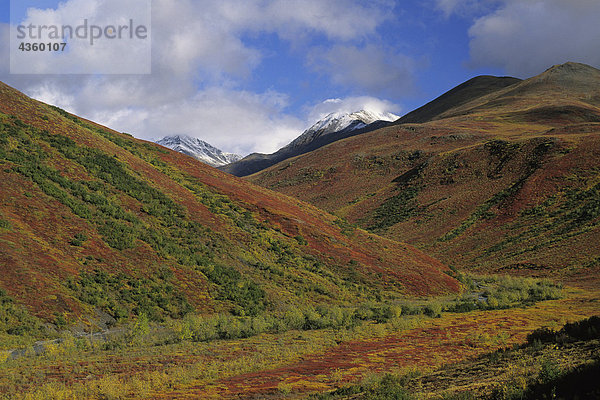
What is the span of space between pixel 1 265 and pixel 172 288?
707 cm

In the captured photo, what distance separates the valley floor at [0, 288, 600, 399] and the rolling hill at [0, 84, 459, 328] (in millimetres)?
4098

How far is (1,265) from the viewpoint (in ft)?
54.2

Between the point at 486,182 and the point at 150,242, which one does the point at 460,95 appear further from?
the point at 150,242

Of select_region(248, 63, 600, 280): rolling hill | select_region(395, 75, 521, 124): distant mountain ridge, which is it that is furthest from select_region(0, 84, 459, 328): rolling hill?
select_region(395, 75, 521, 124): distant mountain ridge

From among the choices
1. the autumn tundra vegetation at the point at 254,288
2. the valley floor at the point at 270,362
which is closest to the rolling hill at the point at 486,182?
the autumn tundra vegetation at the point at 254,288

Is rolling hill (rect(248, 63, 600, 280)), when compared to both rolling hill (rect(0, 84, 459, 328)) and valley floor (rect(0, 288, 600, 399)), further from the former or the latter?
valley floor (rect(0, 288, 600, 399))

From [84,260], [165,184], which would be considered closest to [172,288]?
[84,260]

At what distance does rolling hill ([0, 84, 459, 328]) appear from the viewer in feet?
60.3

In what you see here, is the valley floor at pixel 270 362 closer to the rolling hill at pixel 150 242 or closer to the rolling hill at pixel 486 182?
the rolling hill at pixel 150 242

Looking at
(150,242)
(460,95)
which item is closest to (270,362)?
(150,242)

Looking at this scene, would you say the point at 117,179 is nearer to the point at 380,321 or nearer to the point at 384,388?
the point at 380,321

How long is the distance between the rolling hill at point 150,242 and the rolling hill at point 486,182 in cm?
1348

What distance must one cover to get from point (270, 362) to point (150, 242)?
1253 centimetres

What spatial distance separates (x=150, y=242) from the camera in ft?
78.4
